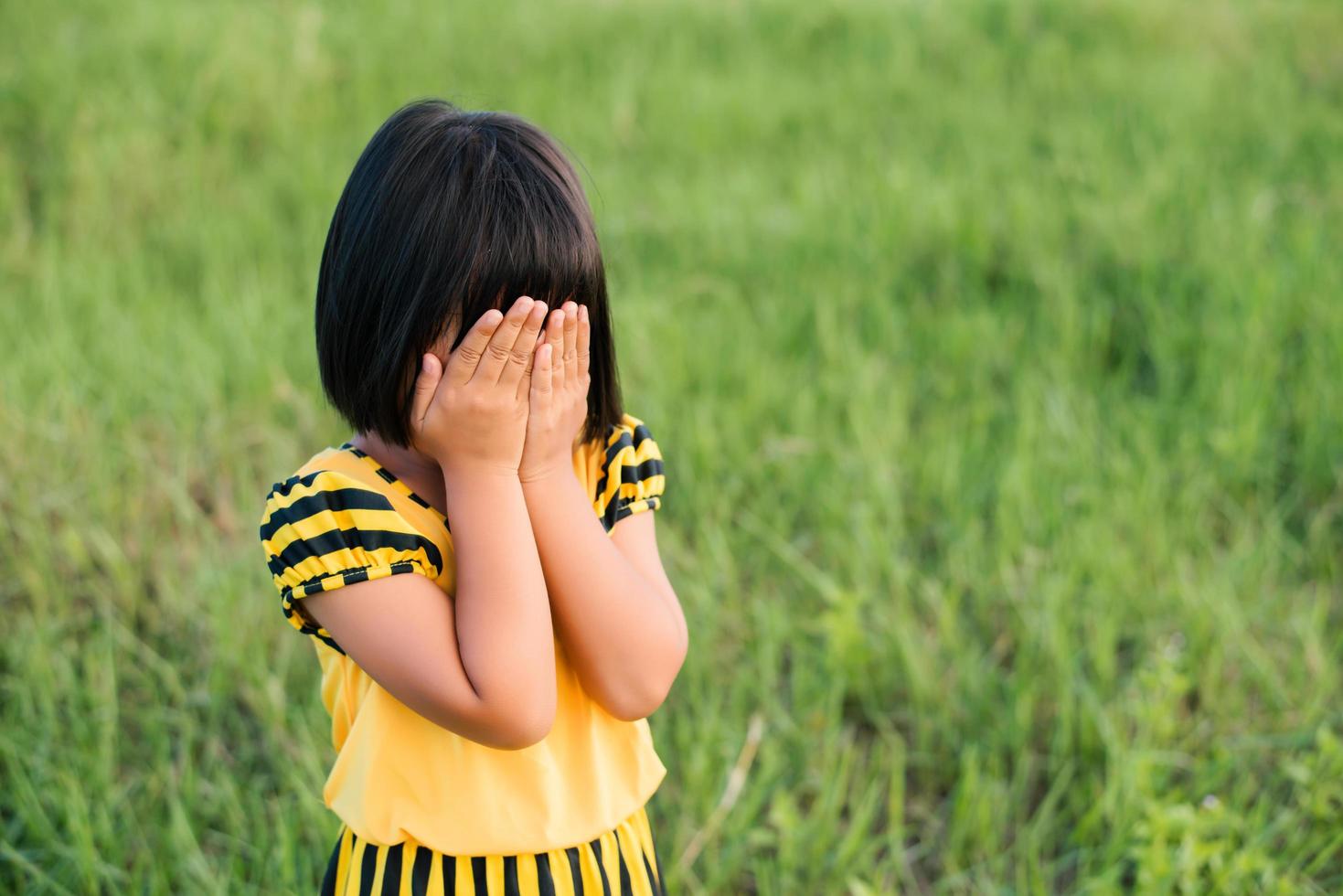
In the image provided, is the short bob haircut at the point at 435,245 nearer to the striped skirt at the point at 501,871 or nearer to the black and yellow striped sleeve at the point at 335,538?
the black and yellow striped sleeve at the point at 335,538

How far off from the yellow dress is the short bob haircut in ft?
0.32

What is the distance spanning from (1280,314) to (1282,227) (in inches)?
25.9

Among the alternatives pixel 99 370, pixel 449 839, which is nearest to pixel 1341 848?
pixel 449 839

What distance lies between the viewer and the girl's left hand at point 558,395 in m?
1.00

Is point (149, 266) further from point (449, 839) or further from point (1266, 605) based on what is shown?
point (1266, 605)

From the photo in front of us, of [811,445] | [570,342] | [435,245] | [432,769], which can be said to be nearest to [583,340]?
[570,342]

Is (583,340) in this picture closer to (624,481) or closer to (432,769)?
(624,481)

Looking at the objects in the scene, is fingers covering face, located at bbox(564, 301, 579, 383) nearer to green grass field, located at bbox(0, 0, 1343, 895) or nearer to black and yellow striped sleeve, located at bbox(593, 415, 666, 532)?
black and yellow striped sleeve, located at bbox(593, 415, 666, 532)

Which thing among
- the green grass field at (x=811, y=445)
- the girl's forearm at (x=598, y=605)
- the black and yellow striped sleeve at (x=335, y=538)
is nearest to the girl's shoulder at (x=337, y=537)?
A: the black and yellow striped sleeve at (x=335, y=538)

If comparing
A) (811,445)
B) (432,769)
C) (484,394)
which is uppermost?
(484,394)

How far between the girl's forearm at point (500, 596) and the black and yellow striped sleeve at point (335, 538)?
5 centimetres

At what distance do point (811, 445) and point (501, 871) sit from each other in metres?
1.68

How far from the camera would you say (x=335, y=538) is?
3.27 ft

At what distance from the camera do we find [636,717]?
1.11 metres
